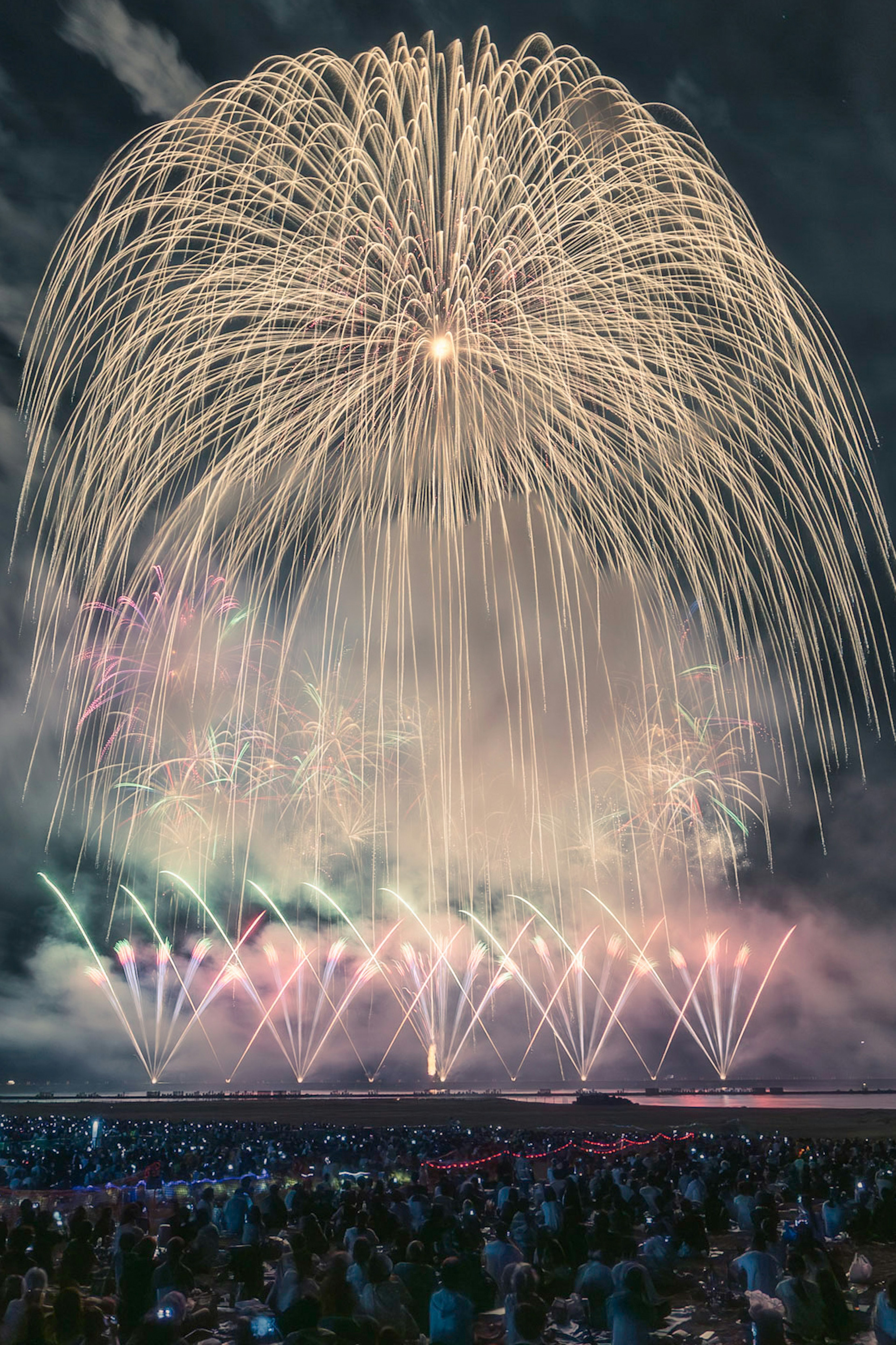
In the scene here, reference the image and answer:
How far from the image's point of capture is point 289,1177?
80.8 feet

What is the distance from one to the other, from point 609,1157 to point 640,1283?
2363 cm

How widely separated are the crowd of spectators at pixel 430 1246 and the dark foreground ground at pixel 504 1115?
20.3 m

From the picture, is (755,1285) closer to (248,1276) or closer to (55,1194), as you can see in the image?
(248,1276)

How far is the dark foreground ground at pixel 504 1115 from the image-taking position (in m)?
45.8

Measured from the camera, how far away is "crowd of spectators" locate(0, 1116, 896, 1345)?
8.29 metres

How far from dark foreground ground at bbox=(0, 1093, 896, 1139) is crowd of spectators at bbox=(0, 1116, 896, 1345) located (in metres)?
20.3

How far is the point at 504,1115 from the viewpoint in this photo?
186ft

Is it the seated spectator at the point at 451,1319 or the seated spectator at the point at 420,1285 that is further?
the seated spectator at the point at 420,1285

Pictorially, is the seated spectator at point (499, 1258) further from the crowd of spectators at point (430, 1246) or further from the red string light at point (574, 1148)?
the red string light at point (574, 1148)

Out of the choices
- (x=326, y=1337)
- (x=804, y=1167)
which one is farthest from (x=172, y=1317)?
(x=804, y=1167)

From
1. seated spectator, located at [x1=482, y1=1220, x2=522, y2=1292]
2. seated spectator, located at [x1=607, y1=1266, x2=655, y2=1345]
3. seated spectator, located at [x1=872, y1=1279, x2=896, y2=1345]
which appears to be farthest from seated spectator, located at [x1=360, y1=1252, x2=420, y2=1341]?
seated spectator, located at [x1=872, y1=1279, x2=896, y2=1345]

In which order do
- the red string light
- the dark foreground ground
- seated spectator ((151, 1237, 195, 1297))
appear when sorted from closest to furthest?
seated spectator ((151, 1237, 195, 1297)) → the red string light → the dark foreground ground

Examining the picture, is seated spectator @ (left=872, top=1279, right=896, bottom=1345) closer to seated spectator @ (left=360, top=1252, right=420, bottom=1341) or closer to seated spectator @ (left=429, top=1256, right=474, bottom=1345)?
seated spectator @ (left=429, top=1256, right=474, bottom=1345)

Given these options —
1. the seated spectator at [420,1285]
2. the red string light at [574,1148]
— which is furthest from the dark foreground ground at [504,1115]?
the seated spectator at [420,1285]
